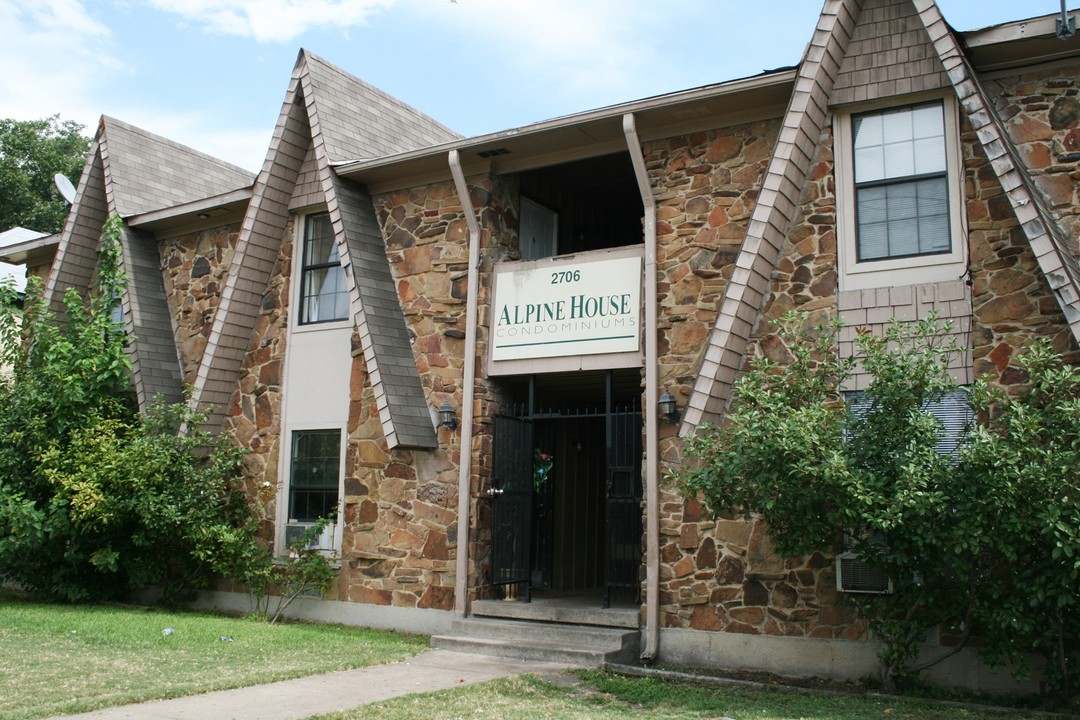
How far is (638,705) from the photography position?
28.0ft

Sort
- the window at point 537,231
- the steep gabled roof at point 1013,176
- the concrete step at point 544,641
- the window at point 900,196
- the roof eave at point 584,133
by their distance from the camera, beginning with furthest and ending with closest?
1. the window at point 537,231
2. the roof eave at point 584,133
3. the concrete step at point 544,641
4. the window at point 900,196
5. the steep gabled roof at point 1013,176

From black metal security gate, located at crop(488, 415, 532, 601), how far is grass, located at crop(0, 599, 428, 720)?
1.35m

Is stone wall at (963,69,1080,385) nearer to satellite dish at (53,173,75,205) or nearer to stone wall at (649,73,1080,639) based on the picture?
stone wall at (649,73,1080,639)

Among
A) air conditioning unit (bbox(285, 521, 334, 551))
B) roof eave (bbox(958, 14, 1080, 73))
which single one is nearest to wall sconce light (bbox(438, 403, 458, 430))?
air conditioning unit (bbox(285, 521, 334, 551))

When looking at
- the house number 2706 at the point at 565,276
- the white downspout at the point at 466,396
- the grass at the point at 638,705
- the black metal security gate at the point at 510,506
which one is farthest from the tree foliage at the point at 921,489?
the white downspout at the point at 466,396

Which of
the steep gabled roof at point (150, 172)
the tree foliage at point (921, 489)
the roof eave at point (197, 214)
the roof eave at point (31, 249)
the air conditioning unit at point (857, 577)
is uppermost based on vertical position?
the steep gabled roof at point (150, 172)

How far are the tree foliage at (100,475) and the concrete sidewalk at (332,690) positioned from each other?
459 centimetres

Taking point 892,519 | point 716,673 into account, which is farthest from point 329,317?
point 892,519

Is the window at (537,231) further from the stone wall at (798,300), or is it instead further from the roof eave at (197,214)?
the roof eave at (197,214)

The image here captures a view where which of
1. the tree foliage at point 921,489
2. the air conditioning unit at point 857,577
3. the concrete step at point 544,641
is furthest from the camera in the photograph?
the concrete step at point 544,641

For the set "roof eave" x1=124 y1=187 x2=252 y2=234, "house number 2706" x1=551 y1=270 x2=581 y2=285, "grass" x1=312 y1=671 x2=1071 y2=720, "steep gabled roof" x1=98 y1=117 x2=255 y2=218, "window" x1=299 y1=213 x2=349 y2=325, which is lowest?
"grass" x1=312 y1=671 x2=1071 y2=720

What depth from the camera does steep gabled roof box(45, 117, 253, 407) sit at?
15578 mm

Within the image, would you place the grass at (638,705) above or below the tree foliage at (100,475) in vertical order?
below

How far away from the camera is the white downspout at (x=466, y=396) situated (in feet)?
40.4
